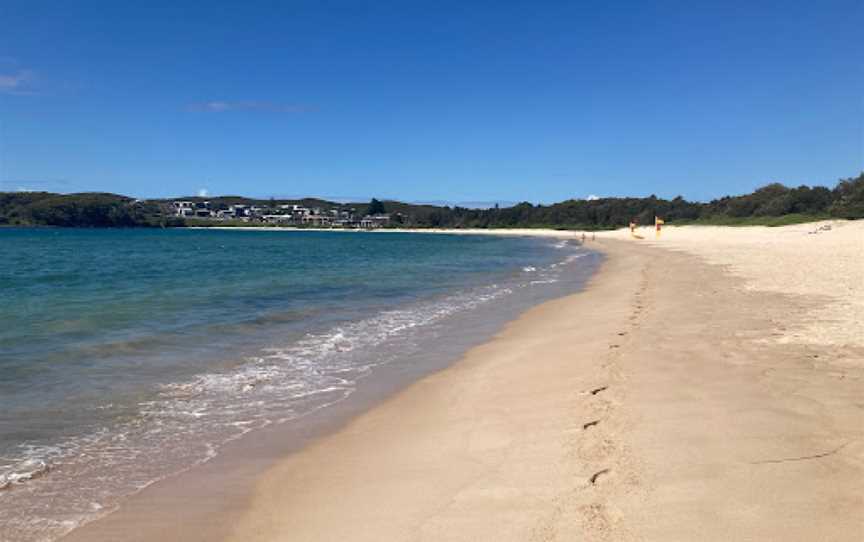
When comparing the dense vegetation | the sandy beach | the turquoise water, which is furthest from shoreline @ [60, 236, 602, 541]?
the dense vegetation

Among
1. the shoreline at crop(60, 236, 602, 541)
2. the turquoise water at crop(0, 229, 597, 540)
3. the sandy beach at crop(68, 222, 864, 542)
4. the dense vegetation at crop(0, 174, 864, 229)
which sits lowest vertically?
the turquoise water at crop(0, 229, 597, 540)

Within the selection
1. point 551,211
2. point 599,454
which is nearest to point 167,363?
point 599,454

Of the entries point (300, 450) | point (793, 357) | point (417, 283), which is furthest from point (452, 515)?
point (417, 283)

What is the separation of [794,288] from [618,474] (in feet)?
43.5

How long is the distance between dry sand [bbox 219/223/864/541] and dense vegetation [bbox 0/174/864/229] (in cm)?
6594

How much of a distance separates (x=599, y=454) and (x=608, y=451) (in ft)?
0.33

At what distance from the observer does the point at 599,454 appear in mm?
4684

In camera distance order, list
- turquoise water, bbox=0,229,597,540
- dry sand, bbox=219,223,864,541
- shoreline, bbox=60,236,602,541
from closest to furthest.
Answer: dry sand, bbox=219,223,864,541 → shoreline, bbox=60,236,602,541 → turquoise water, bbox=0,229,597,540

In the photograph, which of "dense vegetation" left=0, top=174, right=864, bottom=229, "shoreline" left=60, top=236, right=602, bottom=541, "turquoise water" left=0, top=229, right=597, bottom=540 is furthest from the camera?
"dense vegetation" left=0, top=174, right=864, bottom=229

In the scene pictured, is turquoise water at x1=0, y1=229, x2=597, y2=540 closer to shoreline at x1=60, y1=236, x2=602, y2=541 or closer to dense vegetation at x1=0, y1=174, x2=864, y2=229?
shoreline at x1=60, y1=236, x2=602, y2=541

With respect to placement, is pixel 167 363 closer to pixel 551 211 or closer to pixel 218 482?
pixel 218 482

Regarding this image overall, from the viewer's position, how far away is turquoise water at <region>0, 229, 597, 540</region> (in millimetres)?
5219

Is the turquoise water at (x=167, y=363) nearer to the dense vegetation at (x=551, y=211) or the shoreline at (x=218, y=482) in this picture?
the shoreline at (x=218, y=482)

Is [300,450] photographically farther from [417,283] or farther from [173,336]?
[417,283]
